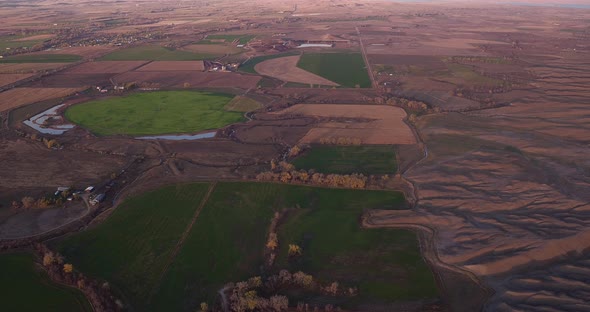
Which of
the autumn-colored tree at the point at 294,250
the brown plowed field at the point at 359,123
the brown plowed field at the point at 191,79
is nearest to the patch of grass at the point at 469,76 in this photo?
the brown plowed field at the point at 359,123

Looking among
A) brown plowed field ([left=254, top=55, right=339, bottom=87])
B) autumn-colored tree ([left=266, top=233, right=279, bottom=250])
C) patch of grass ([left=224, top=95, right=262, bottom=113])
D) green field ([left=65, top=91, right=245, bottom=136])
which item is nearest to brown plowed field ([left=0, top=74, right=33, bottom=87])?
green field ([left=65, top=91, right=245, bottom=136])

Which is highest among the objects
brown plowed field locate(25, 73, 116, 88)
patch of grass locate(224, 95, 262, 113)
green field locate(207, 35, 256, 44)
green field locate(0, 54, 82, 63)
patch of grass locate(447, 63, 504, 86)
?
green field locate(207, 35, 256, 44)

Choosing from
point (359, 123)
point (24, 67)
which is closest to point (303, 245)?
point (359, 123)

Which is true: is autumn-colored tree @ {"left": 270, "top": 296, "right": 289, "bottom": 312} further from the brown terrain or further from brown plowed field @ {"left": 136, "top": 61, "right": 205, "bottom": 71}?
brown plowed field @ {"left": 136, "top": 61, "right": 205, "bottom": 71}

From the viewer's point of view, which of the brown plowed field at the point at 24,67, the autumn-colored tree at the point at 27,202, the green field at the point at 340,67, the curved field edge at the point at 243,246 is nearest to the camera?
the curved field edge at the point at 243,246

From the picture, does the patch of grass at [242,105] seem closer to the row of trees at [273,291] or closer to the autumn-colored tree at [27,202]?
the autumn-colored tree at [27,202]

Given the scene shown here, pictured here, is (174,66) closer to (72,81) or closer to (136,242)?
(72,81)

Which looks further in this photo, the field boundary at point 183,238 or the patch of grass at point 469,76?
the patch of grass at point 469,76
